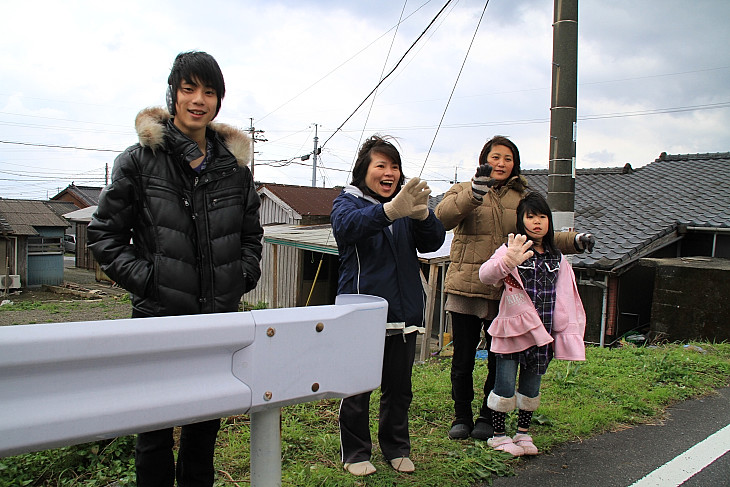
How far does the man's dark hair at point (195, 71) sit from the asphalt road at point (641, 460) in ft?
→ 7.80

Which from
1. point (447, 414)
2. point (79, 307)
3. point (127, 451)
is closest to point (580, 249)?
point (447, 414)

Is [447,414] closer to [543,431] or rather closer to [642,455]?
[543,431]

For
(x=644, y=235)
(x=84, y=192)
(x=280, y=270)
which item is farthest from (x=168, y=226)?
(x=84, y=192)

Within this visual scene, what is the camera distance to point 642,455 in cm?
300

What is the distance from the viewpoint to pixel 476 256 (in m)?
3.29

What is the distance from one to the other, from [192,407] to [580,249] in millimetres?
2760

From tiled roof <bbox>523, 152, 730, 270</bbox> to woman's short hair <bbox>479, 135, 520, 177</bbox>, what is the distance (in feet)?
26.6

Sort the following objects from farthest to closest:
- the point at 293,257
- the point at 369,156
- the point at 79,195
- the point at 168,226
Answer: the point at 79,195 < the point at 293,257 < the point at 369,156 < the point at 168,226

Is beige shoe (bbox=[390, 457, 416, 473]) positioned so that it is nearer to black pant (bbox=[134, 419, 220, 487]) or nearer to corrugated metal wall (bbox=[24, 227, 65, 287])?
black pant (bbox=[134, 419, 220, 487])

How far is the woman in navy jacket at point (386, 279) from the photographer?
8.80 feet

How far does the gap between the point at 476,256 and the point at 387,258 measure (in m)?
0.78

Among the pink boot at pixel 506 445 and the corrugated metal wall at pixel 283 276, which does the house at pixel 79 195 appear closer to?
the corrugated metal wall at pixel 283 276

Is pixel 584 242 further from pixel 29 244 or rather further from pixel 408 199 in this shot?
pixel 29 244

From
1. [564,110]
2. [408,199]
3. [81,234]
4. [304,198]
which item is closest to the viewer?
[408,199]
